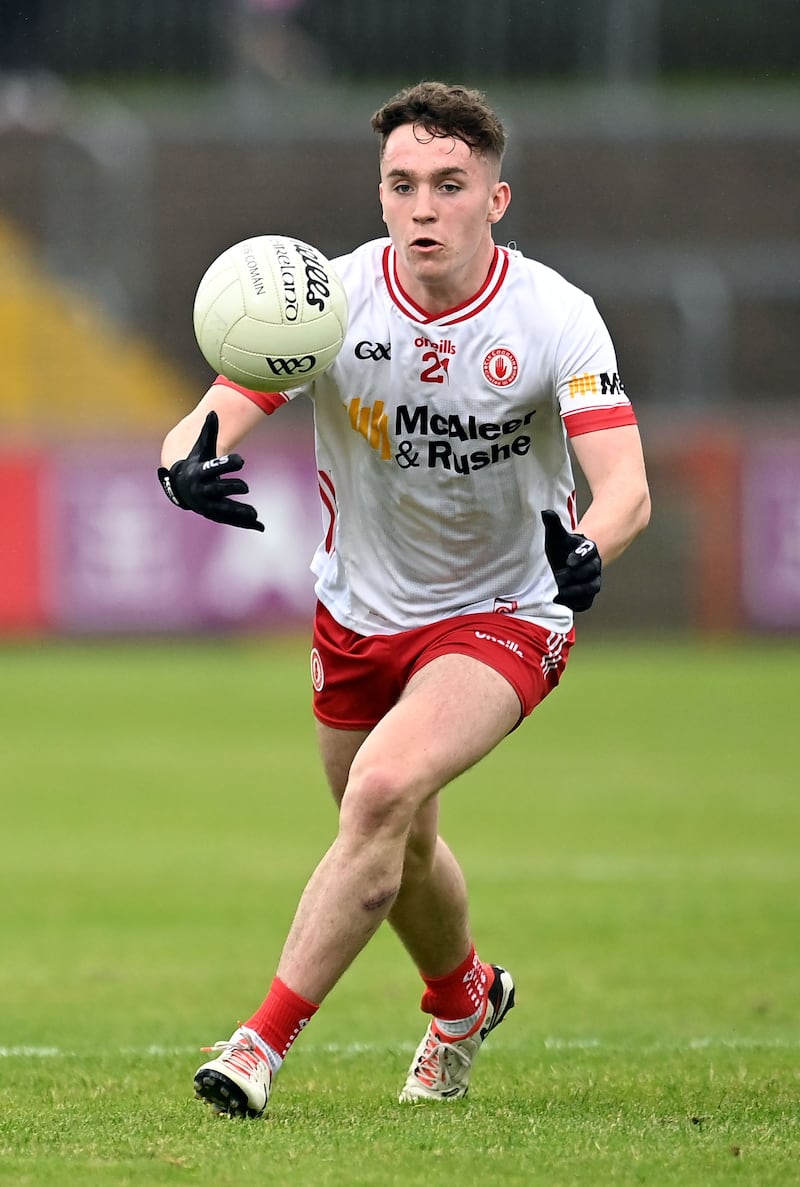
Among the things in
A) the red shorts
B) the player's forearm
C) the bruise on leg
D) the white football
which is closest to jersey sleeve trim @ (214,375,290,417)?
the white football

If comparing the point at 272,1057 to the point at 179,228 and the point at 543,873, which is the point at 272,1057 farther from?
the point at 179,228

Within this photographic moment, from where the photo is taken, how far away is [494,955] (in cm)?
889

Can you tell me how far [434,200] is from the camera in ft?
18.4

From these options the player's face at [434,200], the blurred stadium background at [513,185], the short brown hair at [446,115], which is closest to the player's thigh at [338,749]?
the player's face at [434,200]

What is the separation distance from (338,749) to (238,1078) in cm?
123

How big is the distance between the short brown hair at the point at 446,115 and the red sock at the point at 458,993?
8.00ft

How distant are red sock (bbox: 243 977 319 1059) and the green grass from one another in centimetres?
21

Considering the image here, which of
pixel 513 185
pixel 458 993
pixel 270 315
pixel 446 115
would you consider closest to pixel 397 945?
pixel 458 993

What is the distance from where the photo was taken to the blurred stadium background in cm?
2291

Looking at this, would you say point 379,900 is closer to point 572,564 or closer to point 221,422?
point 572,564

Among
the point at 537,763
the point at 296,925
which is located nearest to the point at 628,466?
the point at 296,925

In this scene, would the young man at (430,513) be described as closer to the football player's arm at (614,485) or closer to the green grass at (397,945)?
the football player's arm at (614,485)

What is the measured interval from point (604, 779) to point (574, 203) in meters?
14.7

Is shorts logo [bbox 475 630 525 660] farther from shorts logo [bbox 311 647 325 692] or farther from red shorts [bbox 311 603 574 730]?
shorts logo [bbox 311 647 325 692]
